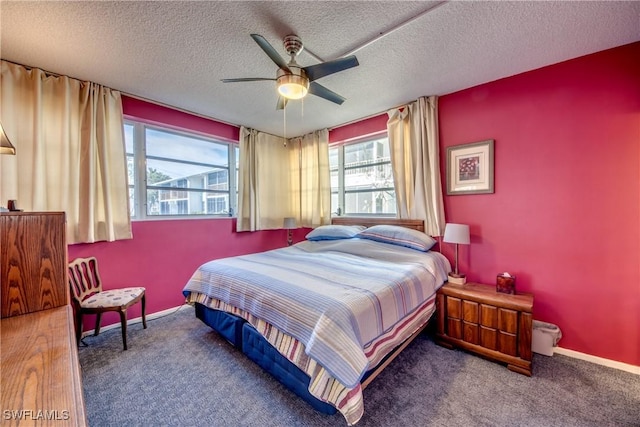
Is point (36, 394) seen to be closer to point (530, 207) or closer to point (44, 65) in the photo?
point (44, 65)

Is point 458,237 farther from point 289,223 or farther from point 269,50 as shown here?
point 289,223

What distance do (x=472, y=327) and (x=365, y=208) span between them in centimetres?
210

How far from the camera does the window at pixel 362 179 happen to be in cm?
370

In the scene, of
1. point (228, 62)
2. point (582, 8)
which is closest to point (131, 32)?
point (228, 62)

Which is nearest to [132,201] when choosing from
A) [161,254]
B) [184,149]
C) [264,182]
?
[161,254]

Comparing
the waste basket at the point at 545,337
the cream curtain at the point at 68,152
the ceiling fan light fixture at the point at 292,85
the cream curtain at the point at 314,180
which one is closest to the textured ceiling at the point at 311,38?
the cream curtain at the point at 68,152

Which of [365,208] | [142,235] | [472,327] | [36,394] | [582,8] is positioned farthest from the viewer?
[365,208]

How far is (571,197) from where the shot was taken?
2291mm

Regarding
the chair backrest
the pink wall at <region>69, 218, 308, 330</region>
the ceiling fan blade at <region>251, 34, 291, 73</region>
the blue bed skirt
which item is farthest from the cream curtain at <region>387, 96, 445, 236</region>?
the chair backrest

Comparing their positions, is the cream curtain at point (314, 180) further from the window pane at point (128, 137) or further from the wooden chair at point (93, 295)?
the wooden chair at point (93, 295)

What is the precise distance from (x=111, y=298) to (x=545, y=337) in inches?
161

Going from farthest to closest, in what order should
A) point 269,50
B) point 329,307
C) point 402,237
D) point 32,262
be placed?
point 402,237 → point 269,50 → point 329,307 → point 32,262

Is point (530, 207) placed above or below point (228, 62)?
below

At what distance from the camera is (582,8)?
1.69 meters
